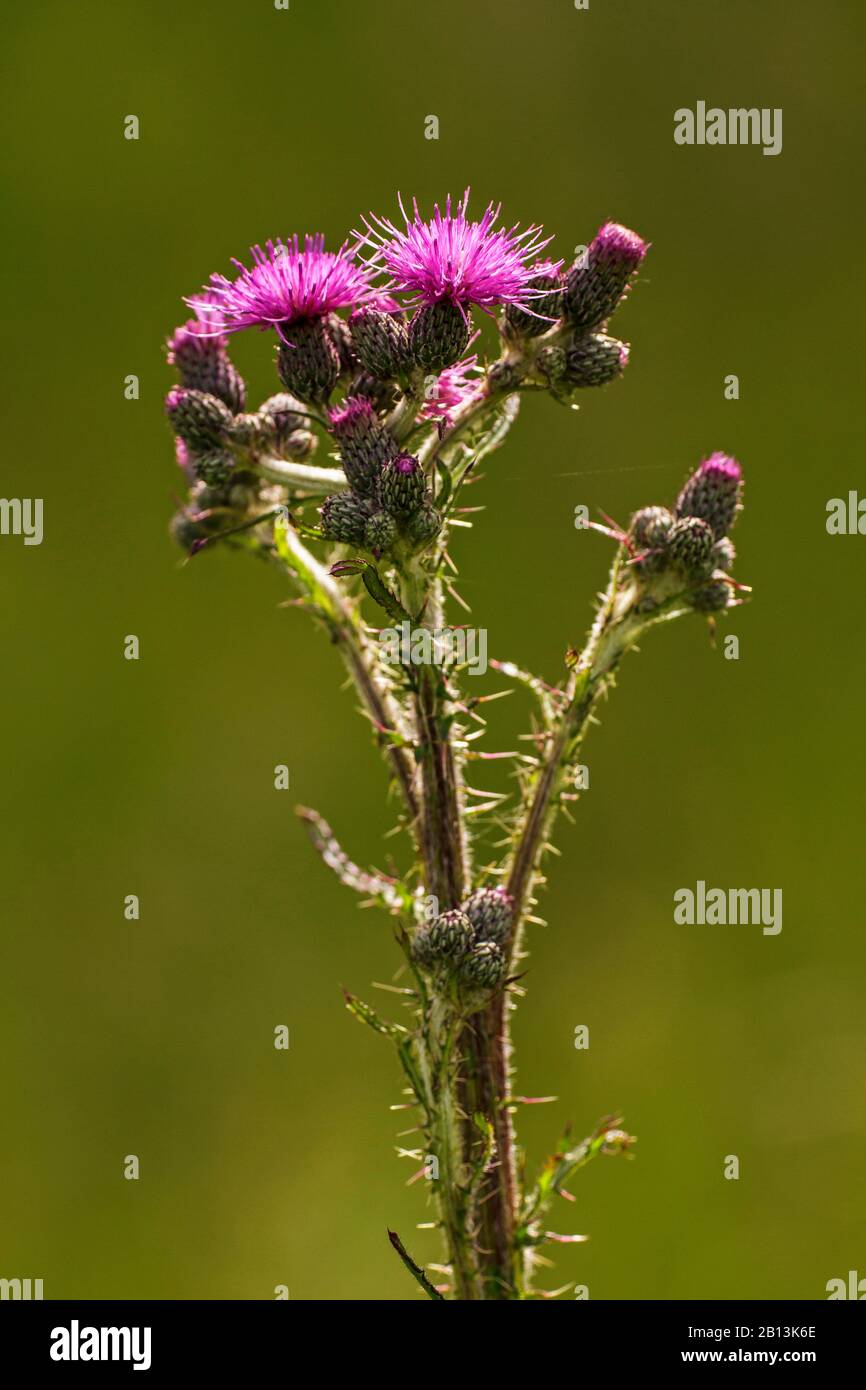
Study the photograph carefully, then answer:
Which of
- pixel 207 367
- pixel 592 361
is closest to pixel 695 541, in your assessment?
pixel 592 361

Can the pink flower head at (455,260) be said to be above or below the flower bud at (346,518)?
above

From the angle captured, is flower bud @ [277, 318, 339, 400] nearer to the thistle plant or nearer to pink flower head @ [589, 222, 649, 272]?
the thistle plant

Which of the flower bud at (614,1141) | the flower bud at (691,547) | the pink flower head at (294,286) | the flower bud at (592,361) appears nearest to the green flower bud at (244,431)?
the pink flower head at (294,286)

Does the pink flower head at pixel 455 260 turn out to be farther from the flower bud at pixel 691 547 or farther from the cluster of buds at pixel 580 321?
the flower bud at pixel 691 547

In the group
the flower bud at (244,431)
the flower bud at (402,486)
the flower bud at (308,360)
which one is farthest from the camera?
the flower bud at (244,431)

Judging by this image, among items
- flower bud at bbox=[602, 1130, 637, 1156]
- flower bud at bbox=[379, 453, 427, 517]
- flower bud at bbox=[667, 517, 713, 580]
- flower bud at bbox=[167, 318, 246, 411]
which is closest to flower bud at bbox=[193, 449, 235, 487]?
flower bud at bbox=[167, 318, 246, 411]
